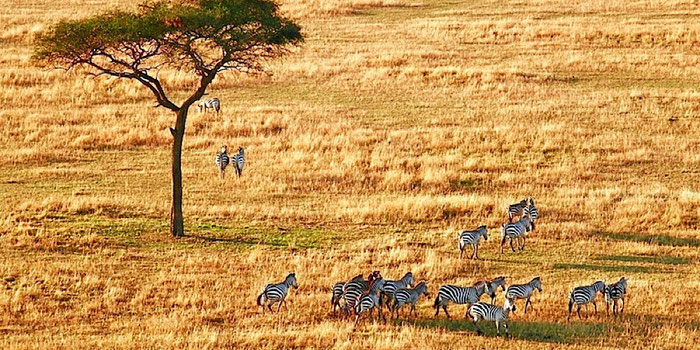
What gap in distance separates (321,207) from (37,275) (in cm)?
907

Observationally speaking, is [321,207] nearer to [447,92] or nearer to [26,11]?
[447,92]

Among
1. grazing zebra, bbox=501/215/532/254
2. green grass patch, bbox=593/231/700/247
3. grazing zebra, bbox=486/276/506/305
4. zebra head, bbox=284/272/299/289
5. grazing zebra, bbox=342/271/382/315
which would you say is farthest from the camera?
green grass patch, bbox=593/231/700/247

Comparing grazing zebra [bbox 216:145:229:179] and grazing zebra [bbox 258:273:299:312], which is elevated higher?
grazing zebra [bbox 216:145:229:179]

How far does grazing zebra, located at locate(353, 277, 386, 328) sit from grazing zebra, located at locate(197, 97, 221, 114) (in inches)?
865

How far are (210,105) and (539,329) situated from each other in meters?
23.9

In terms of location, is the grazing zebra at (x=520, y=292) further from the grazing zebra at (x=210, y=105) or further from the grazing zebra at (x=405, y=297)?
the grazing zebra at (x=210, y=105)

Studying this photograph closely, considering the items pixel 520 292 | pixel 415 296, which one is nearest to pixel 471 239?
pixel 520 292

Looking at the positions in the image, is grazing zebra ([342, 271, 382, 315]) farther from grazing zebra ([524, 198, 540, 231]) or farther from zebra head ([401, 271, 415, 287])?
grazing zebra ([524, 198, 540, 231])

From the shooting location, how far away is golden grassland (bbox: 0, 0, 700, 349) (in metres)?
20.8

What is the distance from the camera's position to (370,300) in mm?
20172

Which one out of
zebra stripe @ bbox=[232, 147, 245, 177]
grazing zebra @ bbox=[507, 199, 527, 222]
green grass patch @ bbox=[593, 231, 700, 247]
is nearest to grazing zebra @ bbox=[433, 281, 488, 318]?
grazing zebra @ bbox=[507, 199, 527, 222]

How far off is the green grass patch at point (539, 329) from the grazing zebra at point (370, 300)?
2.19 feet

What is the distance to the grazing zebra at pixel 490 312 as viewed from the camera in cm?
1947

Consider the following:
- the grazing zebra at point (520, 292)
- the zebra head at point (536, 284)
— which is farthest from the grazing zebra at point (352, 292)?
the zebra head at point (536, 284)
